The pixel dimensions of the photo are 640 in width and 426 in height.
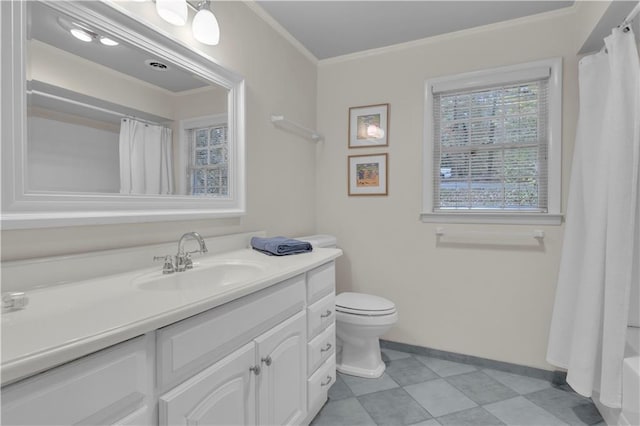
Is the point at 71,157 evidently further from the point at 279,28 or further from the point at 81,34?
the point at 279,28

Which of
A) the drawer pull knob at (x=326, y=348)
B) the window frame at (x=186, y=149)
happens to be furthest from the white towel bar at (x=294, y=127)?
the drawer pull knob at (x=326, y=348)

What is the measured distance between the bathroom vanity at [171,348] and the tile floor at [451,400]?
393 mm

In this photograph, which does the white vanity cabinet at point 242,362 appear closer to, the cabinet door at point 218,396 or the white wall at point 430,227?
the cabinet door at point 218,396

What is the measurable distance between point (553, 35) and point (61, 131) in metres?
2.73

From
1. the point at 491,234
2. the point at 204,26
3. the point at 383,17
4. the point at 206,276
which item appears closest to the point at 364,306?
the point at 491,234

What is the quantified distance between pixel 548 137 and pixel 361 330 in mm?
1749

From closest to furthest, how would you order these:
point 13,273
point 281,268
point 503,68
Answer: point 13,273 → point 281,268 → point 503,68

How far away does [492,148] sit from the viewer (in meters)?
2.26

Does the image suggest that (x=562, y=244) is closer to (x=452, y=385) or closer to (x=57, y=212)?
(x=452, y=385)

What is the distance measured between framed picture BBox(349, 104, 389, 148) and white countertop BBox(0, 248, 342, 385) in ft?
5.42

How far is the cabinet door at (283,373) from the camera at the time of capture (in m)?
1.21

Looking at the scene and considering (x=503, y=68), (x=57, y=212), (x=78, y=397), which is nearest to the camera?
(x=78, y=397)

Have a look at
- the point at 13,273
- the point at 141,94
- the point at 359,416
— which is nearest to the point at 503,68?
the point at 141,94

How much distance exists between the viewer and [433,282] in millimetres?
2436
